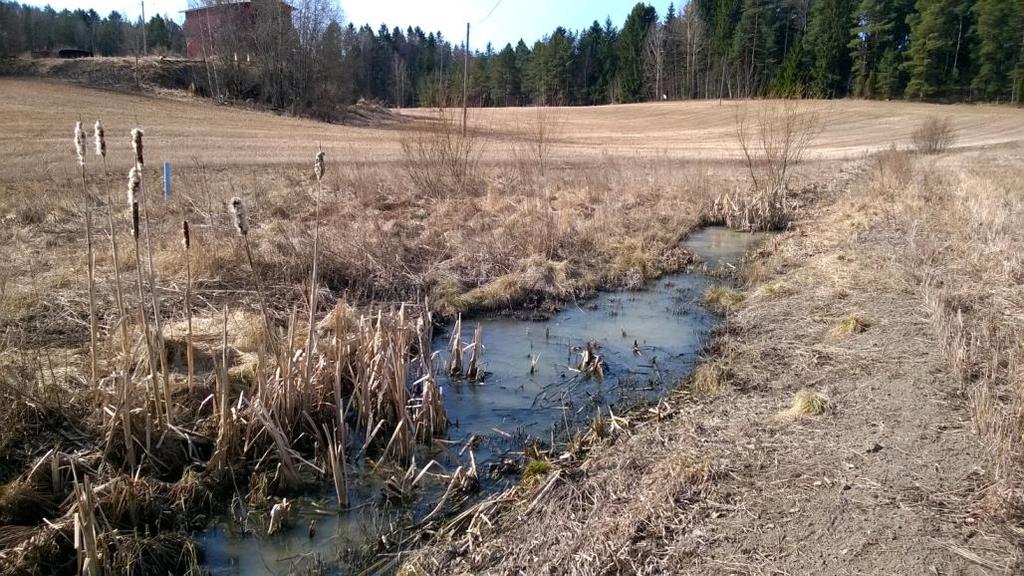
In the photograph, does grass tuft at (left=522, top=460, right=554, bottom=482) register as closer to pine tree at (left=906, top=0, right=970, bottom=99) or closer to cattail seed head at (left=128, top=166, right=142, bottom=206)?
cattail seed head at (left=128, top=166, right=142, bottom=206)

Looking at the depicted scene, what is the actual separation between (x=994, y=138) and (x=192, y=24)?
5461 cm

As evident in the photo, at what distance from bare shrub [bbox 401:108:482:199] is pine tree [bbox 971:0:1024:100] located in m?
55.8

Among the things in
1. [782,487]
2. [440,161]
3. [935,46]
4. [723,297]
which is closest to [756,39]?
[935,46]

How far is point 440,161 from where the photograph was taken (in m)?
14.9

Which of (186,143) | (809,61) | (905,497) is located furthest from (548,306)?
(809,61)

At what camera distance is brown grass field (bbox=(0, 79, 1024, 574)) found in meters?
3.64

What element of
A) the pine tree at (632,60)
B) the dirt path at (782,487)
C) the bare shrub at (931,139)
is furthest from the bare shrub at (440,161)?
the pine tree at (632,60)

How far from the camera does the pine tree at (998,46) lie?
51844 mm

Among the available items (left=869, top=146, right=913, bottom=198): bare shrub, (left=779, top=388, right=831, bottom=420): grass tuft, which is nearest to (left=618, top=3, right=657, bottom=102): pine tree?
(left=869, top=146, right=913, bottom=198): bare shrub

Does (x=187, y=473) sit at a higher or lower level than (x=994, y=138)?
lower

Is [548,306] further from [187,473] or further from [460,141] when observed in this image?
[460,141]

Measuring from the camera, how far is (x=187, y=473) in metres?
4.41

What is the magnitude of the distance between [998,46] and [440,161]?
5741 cm

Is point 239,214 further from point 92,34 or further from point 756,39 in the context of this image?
point 92,34
